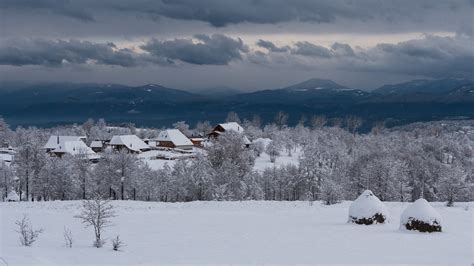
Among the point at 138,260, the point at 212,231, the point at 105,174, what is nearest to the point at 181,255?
the point at 138,260

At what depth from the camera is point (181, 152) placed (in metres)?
125

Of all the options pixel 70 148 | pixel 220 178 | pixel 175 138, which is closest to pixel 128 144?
pixel 175 138

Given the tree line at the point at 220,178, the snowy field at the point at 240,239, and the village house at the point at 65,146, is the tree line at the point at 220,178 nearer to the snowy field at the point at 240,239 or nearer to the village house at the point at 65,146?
A: the snowy field at the point at 240,239

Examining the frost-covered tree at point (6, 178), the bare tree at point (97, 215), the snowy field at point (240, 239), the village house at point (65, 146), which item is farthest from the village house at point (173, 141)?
the bare tree at point (97, 215)

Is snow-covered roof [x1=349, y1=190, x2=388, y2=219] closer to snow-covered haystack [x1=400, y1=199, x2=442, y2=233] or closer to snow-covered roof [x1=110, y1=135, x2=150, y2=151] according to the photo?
snow-covered haystack [x1=400, y1=199, x2=442, y2=233]

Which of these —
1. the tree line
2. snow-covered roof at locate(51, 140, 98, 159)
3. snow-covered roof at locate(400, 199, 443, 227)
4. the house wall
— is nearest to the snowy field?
snow-covered roof at locate(400, 199, 443, 227)

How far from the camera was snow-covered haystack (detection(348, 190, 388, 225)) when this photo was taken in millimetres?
26812

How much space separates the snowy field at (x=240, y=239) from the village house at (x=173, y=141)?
96.8 meters

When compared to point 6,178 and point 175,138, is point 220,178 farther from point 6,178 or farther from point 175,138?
point 175,138

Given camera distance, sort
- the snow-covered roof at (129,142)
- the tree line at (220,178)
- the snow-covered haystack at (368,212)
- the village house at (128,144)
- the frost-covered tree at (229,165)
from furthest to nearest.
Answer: the snow-covered roof at (129,142)
the village house at (128,144)
the tree line at (220,178)
the frost-covered tree at (229,165)
the snow-covered haystack at (368,212)

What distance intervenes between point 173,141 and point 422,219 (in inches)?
4391

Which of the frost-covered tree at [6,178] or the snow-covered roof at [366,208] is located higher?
the snow-covered roof at [366,208]

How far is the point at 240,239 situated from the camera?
22.8m

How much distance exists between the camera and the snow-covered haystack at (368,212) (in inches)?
1056
